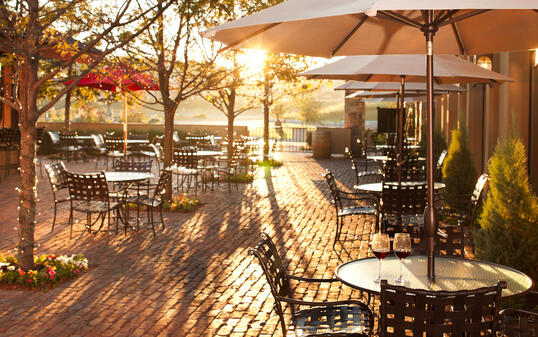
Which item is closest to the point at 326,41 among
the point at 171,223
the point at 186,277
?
the point at 186,277

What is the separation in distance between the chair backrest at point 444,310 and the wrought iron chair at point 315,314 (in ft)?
2.27

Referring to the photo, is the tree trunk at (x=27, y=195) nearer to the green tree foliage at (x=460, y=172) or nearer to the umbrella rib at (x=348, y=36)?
the umbrella rib at (x=348, y=36)

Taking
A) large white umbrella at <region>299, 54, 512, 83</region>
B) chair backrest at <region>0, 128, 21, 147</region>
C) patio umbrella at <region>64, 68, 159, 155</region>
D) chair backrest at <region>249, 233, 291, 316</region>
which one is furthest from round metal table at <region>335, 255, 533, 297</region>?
chair backrest at <region>0, 128, 21, 147</region>

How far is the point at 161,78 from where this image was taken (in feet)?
40.2

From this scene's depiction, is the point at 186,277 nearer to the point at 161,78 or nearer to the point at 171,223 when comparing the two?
the point at 171,223

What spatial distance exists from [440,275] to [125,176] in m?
7.02

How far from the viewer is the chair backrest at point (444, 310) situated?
10.4 feet

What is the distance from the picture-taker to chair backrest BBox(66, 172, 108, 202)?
899 centimetres

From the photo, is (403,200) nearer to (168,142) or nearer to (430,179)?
(430,179)

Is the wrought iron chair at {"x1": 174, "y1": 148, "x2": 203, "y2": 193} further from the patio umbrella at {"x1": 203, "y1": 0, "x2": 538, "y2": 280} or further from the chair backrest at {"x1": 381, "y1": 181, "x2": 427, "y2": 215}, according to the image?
the patio umbrella at {"x1": 203, "y1": 0, "x2": 538, "y2": 280}

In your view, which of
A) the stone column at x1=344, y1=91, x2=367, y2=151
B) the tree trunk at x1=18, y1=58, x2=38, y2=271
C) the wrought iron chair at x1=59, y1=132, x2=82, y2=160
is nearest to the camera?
the tree trunk at x1=18, y1=58, x2=38, y2=271

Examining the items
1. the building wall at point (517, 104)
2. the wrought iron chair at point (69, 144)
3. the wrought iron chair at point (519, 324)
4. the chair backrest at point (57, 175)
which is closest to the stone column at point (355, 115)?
the wrought iron chair at point (69, 144)

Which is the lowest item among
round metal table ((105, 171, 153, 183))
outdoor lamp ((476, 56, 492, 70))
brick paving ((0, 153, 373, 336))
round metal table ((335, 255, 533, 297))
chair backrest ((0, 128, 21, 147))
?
brick paving ((0, 153, 373, 336))

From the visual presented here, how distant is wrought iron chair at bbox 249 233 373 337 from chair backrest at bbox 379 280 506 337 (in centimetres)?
69
